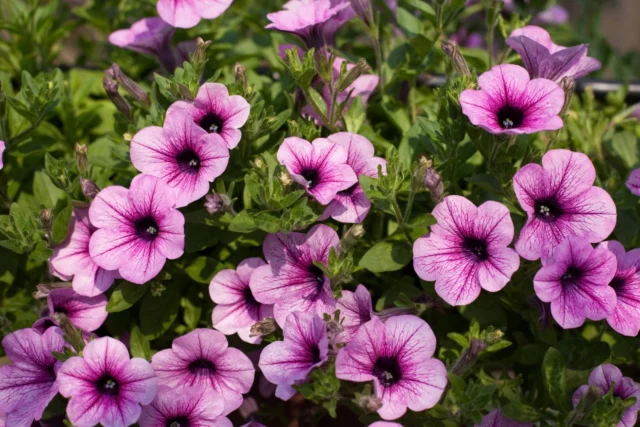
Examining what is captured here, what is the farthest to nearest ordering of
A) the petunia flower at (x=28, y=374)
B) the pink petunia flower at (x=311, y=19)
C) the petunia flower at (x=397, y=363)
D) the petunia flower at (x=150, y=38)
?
the petunia flower at (x=150, y=38), the pink petunia flower at (x=311, y=19), the petunia flower at (x=28, y=374), the petunia flower at (x=397, y=363)

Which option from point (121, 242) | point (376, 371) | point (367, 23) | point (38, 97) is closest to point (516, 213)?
point (376, 371)

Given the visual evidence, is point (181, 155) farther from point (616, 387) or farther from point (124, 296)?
point (616, 387)

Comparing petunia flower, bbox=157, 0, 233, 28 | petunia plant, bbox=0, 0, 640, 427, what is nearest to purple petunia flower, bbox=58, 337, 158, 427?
petunia plant, bbox=0, 0, 640, 427

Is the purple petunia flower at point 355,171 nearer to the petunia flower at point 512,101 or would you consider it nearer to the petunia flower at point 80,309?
the petunia flower at point 512,101

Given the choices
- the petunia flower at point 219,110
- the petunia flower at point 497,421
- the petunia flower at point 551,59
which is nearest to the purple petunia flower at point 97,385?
the petunia flower at point 219,110

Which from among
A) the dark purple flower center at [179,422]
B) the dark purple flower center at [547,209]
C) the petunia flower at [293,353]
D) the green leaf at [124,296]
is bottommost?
the dark purple flower center at [179,422]

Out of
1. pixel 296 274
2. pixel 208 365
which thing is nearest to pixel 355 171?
pixel 296 274
